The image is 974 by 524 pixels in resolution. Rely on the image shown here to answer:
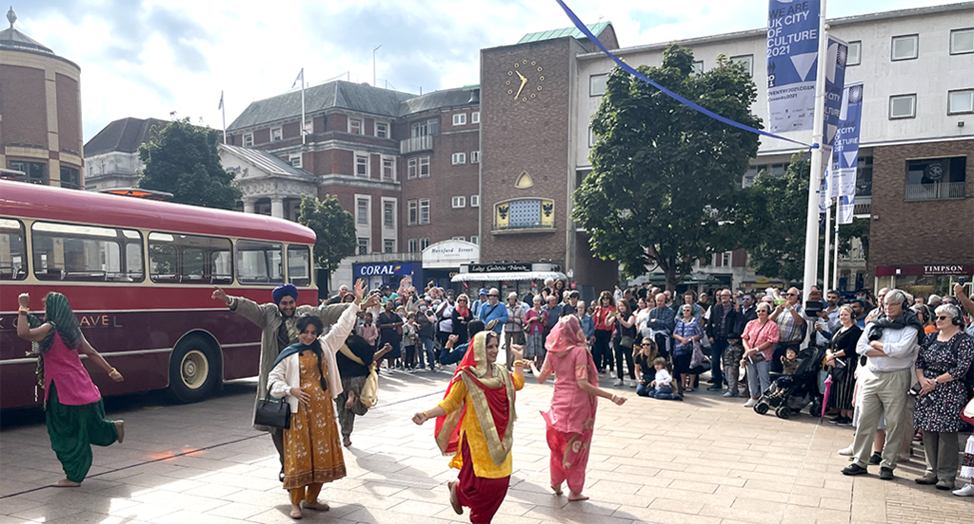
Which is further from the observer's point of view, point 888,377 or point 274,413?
point 888,377

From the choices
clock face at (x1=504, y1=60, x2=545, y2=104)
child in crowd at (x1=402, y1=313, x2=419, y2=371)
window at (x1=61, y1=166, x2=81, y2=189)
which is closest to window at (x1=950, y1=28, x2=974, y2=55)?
clock face at (x1=504, y1=60, x2=545, y2=104)

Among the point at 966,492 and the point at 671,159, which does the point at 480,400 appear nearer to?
the point at 966,492

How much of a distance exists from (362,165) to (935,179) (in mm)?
39465

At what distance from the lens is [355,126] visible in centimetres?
5534

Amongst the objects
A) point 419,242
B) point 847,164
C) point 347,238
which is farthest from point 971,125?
point 419,242

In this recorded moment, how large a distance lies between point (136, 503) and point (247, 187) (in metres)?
49.8

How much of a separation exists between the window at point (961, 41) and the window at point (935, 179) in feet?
15.5

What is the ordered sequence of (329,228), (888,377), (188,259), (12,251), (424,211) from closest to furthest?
(888,377), (12,251), (188,259), (329,228), (424,211)

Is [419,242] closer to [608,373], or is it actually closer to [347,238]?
[347,238]

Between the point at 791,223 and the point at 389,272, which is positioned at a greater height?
the point at 791,223

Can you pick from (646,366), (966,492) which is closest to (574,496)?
(966,492)

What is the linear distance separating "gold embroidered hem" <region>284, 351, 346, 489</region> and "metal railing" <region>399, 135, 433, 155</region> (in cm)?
A: 5040

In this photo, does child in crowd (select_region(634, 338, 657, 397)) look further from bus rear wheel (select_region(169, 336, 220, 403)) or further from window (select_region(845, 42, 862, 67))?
window (select_region(845, 42, 862, 67))

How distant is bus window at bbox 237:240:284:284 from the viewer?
1181 cm
